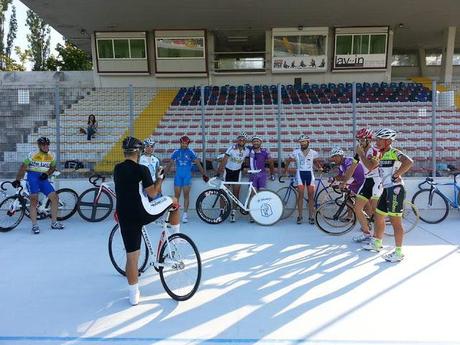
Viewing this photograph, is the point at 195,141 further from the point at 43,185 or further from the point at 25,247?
the point at 25,247

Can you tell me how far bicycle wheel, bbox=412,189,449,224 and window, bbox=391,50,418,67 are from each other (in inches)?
809

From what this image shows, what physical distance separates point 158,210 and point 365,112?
12113 mm

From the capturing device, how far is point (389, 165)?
18.5 feet

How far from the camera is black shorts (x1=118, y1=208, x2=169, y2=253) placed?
13.7 feet

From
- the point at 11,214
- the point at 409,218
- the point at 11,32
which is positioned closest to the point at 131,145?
the point at 11,214

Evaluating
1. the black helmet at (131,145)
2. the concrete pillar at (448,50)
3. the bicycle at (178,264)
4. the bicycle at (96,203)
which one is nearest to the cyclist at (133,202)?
the black helmet at (131,145)

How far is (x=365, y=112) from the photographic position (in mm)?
14828

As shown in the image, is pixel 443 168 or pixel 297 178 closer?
pixel 297 178

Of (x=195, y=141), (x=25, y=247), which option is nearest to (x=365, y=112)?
(x=195, y=141)

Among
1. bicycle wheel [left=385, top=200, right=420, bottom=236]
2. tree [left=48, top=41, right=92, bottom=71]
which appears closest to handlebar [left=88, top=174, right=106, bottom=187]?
bicycle wheel [left=385, top=200, right=420, bottom=236]

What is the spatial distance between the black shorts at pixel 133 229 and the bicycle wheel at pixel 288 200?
15.0 feet

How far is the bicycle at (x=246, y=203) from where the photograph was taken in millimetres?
7840

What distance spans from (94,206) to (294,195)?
153 inches

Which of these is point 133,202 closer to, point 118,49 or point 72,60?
point 118,49
